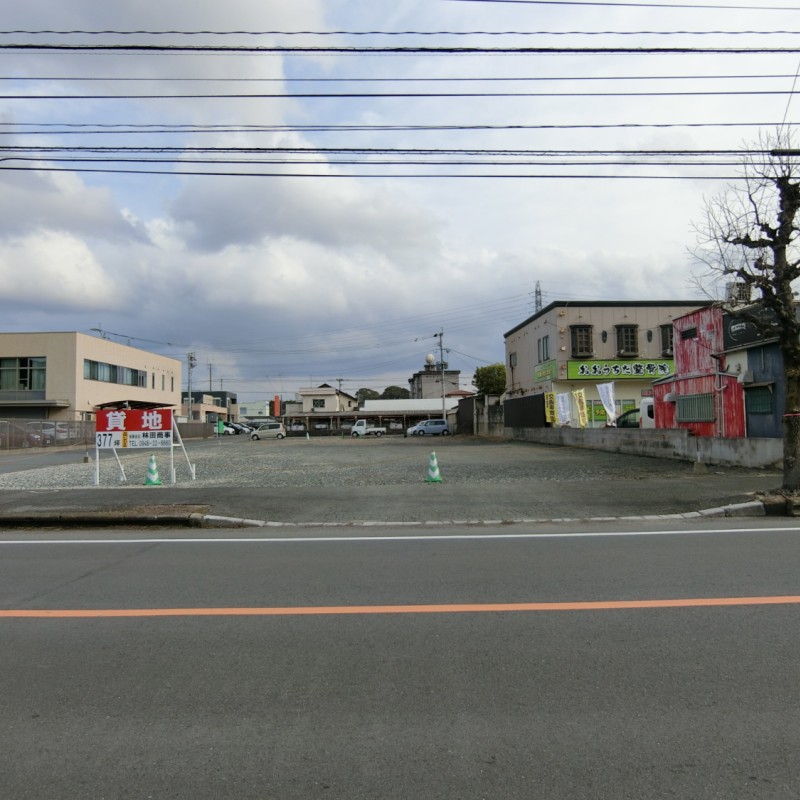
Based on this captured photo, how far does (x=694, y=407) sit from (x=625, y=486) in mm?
8596

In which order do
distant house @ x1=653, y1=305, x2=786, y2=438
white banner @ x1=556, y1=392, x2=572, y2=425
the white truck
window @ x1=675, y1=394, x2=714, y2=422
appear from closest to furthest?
distant house @ x1=653, y1=305, x2=786, y2=438
window @ x1=675, y1=394, x2=714, y2=422
white banner @ x1=556, y1=392, x2=572, y2=425
the white truck

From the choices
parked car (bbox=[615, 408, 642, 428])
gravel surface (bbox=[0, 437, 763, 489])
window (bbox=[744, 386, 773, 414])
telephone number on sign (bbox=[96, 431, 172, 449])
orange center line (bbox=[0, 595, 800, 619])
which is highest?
window (bbox=[744, 386, 773, 414])

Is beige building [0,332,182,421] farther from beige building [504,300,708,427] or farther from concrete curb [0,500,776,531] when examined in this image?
concrete curb [0,500,776,531]

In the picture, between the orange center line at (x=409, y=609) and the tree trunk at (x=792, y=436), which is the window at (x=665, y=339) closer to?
the tree trunk at (x=792, y=436)

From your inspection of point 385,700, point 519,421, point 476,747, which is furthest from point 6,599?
point 519,421

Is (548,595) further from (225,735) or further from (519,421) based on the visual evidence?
(519,421)

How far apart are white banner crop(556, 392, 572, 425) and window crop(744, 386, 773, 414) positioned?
15733mm

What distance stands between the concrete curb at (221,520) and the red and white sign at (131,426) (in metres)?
5.50

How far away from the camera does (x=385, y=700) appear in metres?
3.64

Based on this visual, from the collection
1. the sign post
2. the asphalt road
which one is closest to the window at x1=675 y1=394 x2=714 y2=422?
the asphalt road

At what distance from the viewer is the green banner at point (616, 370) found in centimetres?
4038

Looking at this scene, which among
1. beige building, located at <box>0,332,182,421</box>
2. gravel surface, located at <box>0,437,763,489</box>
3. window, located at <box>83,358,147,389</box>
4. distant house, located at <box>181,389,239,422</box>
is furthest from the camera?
distant house, located at <box>181,389,239,422</box>

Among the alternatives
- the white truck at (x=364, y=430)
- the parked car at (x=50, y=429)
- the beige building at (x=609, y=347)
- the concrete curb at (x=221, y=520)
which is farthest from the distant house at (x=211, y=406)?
the concrete curb at (x=221, y=520)

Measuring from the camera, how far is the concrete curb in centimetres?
1003
